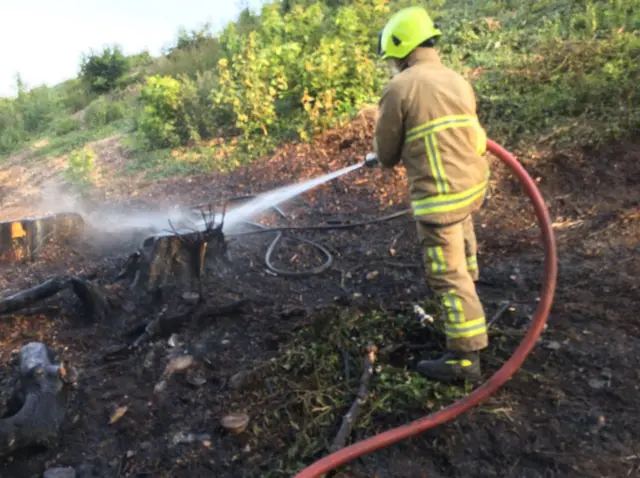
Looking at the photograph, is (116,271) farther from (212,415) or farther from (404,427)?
(404,427)

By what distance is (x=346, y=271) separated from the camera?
4.52 metres

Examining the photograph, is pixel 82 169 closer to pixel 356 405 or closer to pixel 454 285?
pixel 356 405

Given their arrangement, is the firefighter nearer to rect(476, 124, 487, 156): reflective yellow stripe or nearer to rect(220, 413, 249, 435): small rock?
rect(476, 124, 487, 156): reflective yellow stripe

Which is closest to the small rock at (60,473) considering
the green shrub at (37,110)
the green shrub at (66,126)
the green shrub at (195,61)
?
the green shrub at (195,61)

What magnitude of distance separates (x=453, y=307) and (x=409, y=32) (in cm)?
140

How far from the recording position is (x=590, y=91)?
575 cm

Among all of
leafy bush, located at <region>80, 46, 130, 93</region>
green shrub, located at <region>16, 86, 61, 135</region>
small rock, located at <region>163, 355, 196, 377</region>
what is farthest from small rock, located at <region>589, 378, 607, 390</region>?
leafy bush, located at <region>80, 46, 130, 93</region>

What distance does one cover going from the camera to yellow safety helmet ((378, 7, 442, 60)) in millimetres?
2646

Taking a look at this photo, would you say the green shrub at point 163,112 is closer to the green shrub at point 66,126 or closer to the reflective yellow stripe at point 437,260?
the green shrub at point 66,126

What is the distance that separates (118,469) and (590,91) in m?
5.70

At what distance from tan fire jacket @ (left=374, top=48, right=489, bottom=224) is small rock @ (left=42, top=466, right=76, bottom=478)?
207 centimetres

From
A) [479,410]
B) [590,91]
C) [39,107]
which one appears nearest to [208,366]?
[479,410]

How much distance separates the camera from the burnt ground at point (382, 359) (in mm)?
2457

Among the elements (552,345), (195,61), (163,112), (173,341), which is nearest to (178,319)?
(173,341)
